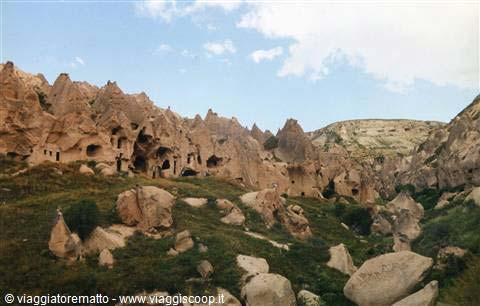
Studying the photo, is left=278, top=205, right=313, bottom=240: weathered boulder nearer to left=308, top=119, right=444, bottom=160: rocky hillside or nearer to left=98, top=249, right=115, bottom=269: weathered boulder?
left=98, top=249, right=115, bottom=269: weathered boulder

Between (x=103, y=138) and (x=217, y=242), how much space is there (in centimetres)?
2194

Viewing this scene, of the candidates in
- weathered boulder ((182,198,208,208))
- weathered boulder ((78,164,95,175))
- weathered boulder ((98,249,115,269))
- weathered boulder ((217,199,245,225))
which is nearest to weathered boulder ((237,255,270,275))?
weathered boulder ((98,249,115,269))

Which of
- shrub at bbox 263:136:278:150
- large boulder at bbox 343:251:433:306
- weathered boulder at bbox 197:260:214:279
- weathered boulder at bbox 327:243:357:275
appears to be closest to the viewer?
large boulder at bbox 343:251:433:306

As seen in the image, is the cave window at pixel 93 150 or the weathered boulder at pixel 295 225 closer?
the weathered boulder at pixel 295 225

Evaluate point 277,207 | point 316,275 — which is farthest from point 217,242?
point 277,207

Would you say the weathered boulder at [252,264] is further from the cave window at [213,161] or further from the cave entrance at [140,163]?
the cave window at [213,161]

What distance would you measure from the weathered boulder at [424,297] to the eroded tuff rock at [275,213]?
19.5 meters

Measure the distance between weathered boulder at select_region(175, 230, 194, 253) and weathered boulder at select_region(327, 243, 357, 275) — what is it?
7656 millimetres

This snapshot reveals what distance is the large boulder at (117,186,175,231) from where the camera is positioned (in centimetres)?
3366

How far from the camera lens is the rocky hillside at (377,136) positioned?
16325cm

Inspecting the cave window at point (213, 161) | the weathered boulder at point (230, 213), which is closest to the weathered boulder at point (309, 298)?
the weathered boulder at point (230, 213)

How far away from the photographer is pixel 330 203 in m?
62.7

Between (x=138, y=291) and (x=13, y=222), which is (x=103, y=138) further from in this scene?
(x=138, y=291)

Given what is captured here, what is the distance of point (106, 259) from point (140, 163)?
29.7m
